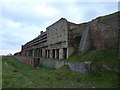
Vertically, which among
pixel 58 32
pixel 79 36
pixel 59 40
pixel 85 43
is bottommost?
pixel 85 43

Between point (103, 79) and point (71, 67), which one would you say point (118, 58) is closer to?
point (103, 79)

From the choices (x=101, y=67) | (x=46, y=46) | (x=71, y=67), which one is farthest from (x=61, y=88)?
(x=46, y=46)

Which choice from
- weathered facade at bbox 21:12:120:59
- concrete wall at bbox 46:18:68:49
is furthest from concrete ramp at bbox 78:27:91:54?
concrete wall at bbox 46:18:68:49

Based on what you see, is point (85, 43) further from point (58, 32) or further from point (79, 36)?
point (58, 32)

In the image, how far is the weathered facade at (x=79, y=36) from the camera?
12.9 metres

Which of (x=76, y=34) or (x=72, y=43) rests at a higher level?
(x=76, y=34)

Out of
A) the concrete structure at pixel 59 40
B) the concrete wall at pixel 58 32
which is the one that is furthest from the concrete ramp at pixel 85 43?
the concrete wall at pixel 58 32

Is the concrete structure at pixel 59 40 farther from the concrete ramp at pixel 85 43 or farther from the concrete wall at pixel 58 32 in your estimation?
the concrete ramp at pixel 85 43

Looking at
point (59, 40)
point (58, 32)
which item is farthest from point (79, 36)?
point (58, 32)

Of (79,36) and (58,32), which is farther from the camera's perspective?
(58,32)

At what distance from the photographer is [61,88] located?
7.70 metres

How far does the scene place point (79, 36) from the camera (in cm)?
1784

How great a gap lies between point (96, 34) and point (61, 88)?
888cm

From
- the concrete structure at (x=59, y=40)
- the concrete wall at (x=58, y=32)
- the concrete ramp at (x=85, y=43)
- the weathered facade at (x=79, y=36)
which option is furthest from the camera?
the concrete wall at (x=58, y=32)
